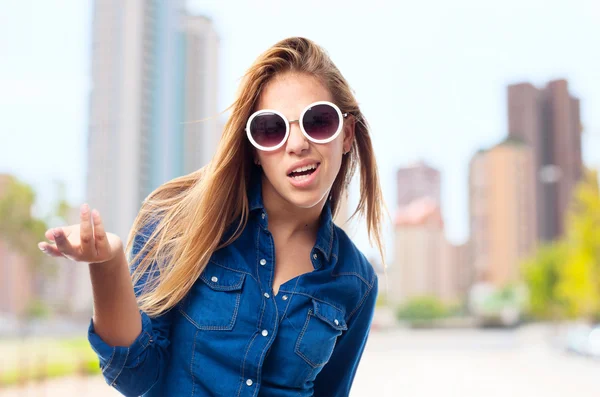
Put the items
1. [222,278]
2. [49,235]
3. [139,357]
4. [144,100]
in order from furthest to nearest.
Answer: [144,100]
[222,278]
[139,357]
[49,235]

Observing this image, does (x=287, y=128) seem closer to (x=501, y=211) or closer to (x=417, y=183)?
(x=501, y=211)

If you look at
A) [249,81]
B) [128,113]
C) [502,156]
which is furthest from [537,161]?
[249,81]

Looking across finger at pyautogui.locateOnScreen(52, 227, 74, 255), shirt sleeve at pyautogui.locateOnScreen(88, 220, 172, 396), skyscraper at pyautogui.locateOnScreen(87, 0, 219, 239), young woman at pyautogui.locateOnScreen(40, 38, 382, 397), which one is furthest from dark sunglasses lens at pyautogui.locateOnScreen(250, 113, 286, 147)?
skyscraper at pyautogui.locateOnScreen(87, 0, 219, 239)

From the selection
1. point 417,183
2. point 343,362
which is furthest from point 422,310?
point 343,362

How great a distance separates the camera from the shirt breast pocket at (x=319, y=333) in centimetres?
98

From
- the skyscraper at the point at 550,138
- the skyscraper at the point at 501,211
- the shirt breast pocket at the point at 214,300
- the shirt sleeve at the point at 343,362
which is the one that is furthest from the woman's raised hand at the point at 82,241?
the skyscraper at the point at 501,211

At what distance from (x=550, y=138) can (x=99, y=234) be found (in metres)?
32.3

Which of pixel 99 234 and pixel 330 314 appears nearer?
pixel 99 234

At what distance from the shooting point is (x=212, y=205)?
3.13 ft

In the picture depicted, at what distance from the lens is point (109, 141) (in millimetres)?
19828

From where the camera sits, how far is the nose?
3.01ft

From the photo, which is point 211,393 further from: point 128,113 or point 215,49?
point 215,49

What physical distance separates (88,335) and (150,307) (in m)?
0.10

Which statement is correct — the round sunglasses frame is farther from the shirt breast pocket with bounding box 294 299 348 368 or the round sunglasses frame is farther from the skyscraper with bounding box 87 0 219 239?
the skyscraper with bounding box 87 0 219 239
